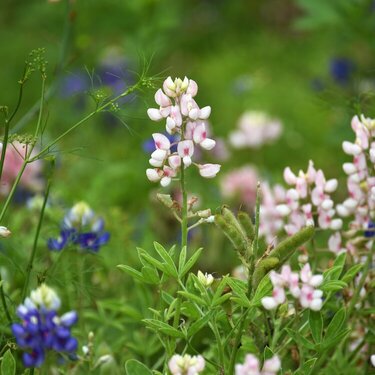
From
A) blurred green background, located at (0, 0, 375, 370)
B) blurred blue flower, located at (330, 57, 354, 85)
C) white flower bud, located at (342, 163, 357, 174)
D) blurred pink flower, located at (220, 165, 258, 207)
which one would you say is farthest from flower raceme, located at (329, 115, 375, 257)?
blurred blue flower, located at (330, 57, 354, 85)

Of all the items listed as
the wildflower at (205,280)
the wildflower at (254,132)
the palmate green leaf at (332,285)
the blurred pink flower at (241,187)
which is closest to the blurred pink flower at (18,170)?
the blurred pink flower at (241,187)

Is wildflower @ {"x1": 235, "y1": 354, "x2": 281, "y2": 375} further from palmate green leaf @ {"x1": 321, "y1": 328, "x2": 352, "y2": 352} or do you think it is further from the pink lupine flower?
the pink lupine flower

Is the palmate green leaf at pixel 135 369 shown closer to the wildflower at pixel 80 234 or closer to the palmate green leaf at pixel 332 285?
the palmate green leaf at pixel 332 285

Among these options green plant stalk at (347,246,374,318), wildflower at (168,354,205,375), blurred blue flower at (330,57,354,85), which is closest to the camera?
wildflower at (168,354,205,375)

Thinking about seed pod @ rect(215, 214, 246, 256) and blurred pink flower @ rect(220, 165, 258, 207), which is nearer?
seed pod @ rect(215, 214, 246, 256)

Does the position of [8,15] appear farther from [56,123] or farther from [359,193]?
[359,193]

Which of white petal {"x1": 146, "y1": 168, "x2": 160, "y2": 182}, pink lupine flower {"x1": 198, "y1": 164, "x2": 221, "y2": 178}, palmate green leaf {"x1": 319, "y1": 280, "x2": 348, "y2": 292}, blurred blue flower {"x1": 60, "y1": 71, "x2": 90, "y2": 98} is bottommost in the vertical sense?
blurred blue flower {"x1": 60, "y1": 71, "x2": 90, "y2": 98}

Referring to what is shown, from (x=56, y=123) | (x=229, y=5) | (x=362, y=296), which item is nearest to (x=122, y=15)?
(x=56, y=123)
